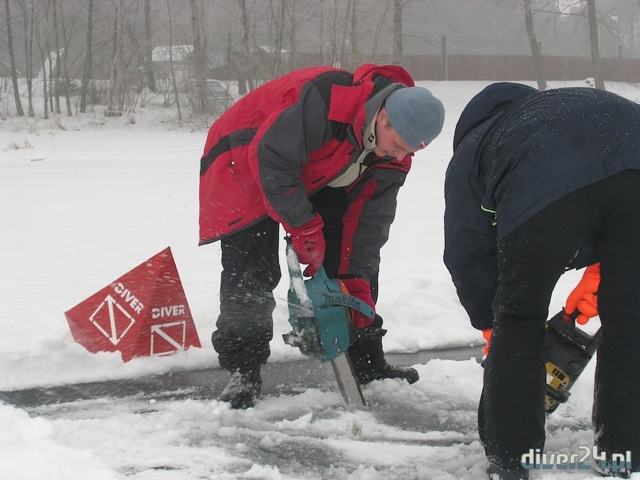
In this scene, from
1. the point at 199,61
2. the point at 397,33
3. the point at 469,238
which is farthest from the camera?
the point at 397,33

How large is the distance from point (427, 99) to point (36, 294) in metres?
2.96

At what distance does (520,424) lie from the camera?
198cm

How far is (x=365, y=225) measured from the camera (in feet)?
10.3

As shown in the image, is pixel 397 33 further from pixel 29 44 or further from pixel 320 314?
pixel 320 314

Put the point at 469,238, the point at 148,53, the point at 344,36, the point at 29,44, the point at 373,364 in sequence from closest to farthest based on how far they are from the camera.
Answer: the point at 469,238 → the point at 373,364 → the point at 344,36 → the point at 29,44 → the point at 148,53

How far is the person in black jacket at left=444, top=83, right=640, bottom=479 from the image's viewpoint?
1826 mm

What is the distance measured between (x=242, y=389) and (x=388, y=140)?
4.17 ft

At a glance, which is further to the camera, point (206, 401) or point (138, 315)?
point (138, 315)

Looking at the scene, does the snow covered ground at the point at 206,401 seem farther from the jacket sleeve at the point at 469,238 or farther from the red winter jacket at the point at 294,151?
the red winter jacket at the point at 294,151

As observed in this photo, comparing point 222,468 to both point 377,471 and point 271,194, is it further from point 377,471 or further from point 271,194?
point 271,194

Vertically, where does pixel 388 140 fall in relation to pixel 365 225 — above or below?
above

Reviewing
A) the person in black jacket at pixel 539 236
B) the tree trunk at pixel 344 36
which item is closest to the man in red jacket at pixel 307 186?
the person in black jacket at pixel 539 236

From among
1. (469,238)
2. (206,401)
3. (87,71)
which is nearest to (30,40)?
(87,71)

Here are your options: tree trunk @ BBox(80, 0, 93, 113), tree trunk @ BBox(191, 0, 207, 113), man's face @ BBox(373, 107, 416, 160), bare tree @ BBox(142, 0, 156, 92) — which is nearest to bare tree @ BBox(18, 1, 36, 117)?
tree trunk @ BBox(80, 0, 93, 113)
